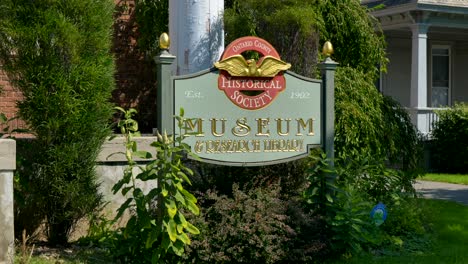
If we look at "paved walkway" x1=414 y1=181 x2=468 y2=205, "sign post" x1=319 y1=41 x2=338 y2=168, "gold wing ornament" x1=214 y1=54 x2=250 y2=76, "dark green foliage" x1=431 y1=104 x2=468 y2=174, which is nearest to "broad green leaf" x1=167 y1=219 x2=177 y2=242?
"gold wing ornament" x1=214 y1=54 x2=250 y2=76

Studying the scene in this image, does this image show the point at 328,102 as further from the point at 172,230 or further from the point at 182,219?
the point at 172,230

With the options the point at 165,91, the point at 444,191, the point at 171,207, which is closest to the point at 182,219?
the point at 171,207

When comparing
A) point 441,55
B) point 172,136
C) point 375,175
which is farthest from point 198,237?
point 441,55

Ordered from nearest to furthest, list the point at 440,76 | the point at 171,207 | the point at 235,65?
1. the point at 171,207
2. the point at 235,65
3. the point at 440,76

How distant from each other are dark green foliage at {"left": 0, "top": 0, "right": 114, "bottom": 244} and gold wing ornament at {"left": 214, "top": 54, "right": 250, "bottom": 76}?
1.17 meters

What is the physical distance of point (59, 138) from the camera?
24.6 ft

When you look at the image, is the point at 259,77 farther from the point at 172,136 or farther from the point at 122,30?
the point at 122,30

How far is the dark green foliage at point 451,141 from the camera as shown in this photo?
17859mm

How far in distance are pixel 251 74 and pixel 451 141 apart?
1155cm

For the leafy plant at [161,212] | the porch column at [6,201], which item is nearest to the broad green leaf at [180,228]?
the leafy plant at [161,212]

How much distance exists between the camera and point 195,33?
8.53 meters

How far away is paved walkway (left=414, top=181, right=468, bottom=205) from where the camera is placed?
12828 mm

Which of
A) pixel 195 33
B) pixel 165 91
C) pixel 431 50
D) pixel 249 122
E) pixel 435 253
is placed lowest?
pixel 435 253

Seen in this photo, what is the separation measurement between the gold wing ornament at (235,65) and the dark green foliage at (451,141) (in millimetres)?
11448
